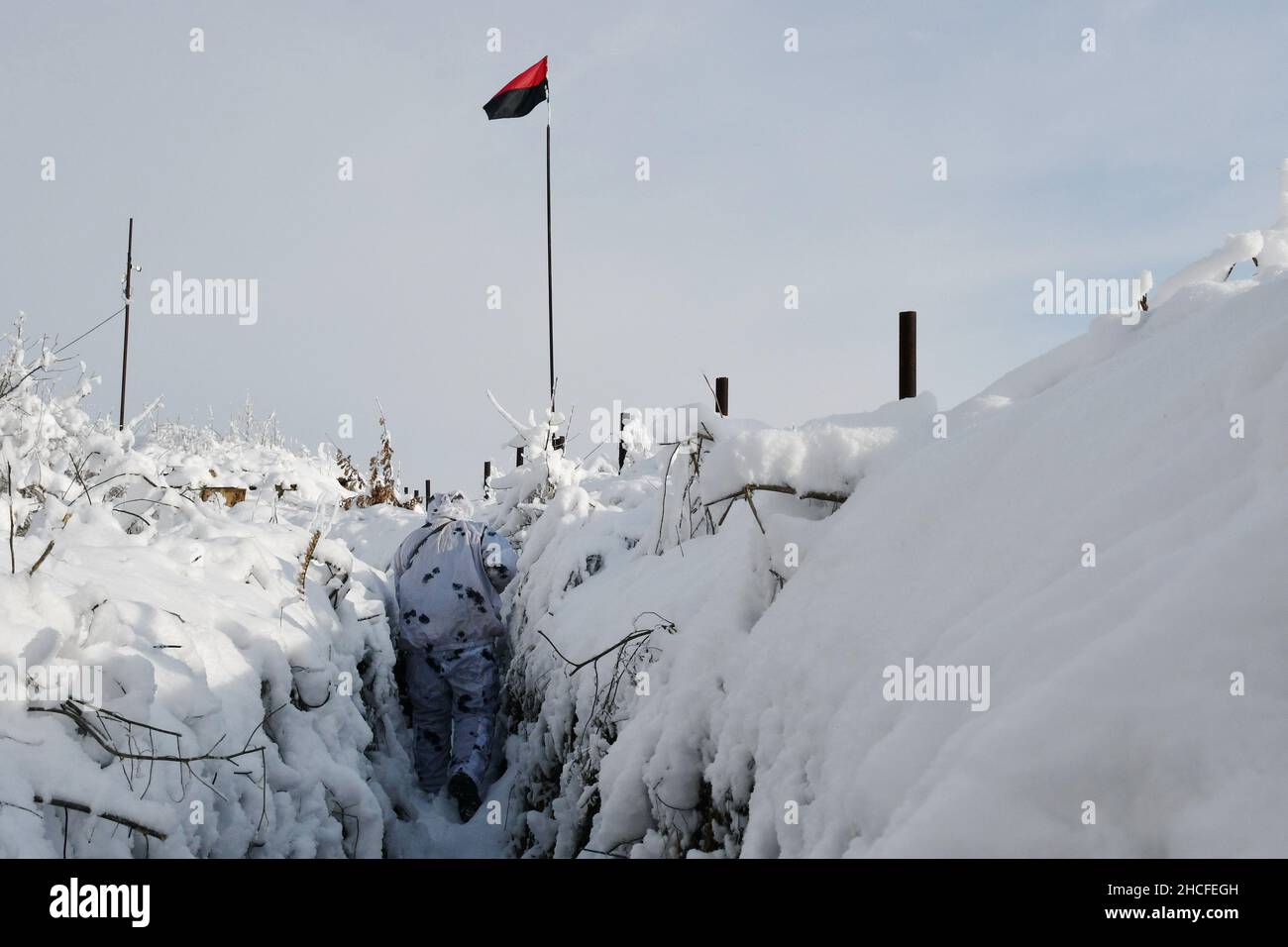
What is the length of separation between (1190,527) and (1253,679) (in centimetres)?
37

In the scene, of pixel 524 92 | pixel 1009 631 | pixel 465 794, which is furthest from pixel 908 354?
pixel 524 92

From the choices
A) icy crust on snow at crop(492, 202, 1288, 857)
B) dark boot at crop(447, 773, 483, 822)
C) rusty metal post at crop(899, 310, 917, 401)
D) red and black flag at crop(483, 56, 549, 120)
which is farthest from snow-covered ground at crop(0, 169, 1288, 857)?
red and black flag at crop(483, 56, 549, 120)

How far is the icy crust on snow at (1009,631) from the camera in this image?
4.16ft

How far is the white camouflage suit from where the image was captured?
621 centimetres

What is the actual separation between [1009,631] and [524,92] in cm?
1825

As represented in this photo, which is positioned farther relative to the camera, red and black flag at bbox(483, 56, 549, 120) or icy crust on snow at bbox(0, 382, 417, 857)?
red and black flag at bbox(483, 56, 549, 120)

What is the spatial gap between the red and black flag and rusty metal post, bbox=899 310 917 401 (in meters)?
12.6

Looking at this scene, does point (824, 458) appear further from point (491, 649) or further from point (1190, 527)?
point (491, 649)
